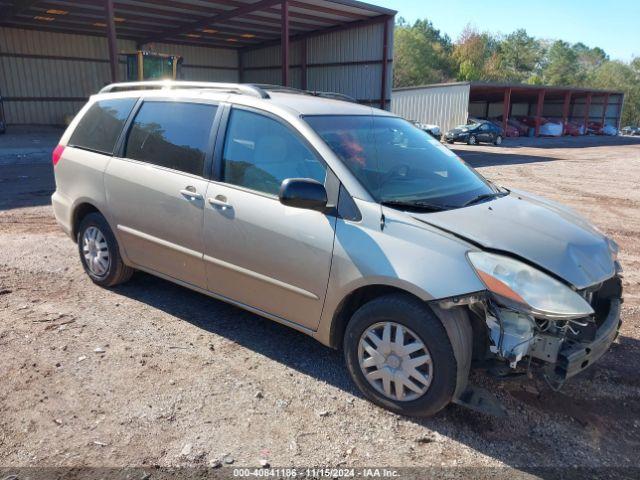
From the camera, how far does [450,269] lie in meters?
2.67

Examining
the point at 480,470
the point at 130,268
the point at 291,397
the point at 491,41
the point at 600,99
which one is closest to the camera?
the point at 480,470

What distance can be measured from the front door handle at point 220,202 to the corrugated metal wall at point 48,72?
26.8 m

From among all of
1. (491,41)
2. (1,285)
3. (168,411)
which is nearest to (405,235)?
(168,411)

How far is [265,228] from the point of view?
10.8 ft

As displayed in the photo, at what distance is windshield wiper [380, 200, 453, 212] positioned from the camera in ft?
9.94

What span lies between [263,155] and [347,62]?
2354 centimetres

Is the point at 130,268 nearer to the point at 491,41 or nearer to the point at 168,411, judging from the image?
the point at 168,411

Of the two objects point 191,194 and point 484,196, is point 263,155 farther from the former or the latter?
point 484,196

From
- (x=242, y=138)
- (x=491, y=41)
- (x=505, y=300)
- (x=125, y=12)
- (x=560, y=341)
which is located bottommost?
(x=560, y=341)

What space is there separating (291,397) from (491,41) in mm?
99979

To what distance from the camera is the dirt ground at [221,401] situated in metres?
2.64

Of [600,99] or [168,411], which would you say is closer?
[168,411]

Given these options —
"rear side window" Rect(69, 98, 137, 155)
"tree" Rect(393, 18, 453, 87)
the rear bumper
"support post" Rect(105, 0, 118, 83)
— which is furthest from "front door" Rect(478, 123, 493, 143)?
"tree" Rect(393, 18, 453, 87)

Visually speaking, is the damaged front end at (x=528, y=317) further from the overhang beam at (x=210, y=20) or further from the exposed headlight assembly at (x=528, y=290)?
the overhang beam at (x=210, y=20)
